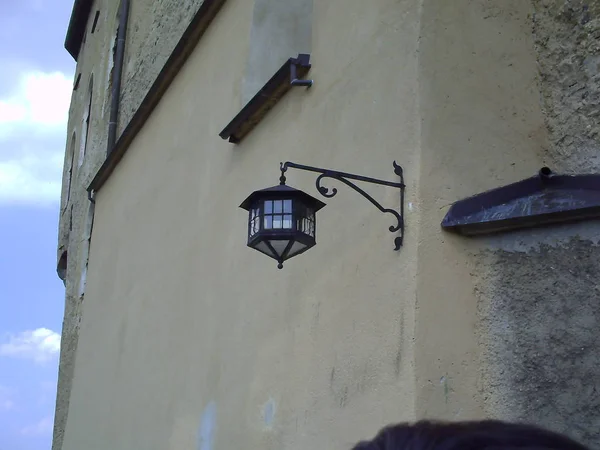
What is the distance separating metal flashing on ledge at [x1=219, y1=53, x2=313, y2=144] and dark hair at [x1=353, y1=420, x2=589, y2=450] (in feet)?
10.6

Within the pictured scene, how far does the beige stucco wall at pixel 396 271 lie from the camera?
9.79ft

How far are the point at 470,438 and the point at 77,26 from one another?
15793mm

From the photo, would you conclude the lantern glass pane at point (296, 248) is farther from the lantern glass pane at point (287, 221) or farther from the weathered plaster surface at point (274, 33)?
the weathered plaster surface at point (274, 33)

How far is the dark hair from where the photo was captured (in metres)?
1.02

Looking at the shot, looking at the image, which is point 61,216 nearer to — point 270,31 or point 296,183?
point 270,31

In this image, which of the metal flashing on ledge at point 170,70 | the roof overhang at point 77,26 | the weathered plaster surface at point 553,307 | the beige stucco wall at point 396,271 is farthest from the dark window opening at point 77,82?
the weathered plaster surface at point 553,307

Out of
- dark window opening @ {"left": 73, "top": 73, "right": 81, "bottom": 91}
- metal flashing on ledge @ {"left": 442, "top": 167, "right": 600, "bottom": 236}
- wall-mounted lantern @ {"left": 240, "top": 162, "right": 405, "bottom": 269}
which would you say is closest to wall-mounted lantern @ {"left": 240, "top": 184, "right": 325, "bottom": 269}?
wall-mounted lantern @ {"left": 240, "top": 162, "right": 405, "bottom": 269}

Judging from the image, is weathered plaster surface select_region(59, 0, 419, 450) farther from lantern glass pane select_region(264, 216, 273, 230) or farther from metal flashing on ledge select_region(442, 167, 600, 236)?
lantern glass pane select_region(264, 216, 273, 230)

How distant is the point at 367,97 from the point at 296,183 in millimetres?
786

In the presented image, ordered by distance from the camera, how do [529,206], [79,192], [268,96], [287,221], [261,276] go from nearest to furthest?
[529,206] < [287,221] < [261,276] < [268,96] < [79,192]

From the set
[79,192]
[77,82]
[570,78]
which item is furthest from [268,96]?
[77,82]

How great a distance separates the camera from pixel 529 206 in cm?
313

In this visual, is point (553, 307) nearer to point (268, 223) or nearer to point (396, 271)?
point (396, 271)

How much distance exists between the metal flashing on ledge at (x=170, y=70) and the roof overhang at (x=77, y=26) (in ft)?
22.7
